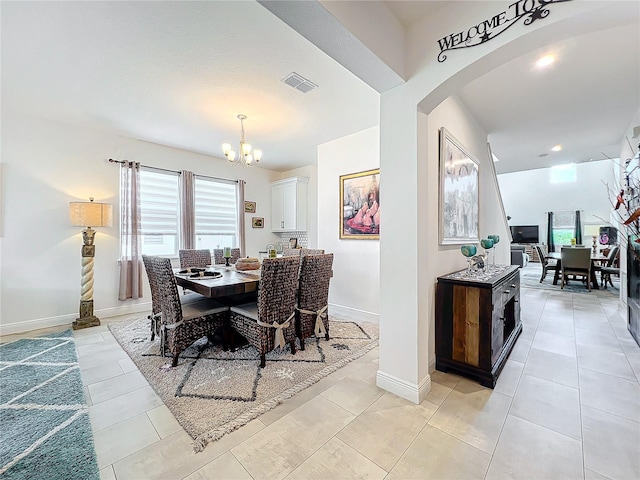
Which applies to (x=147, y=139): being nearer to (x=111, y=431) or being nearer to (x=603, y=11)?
(x=111, y=431)

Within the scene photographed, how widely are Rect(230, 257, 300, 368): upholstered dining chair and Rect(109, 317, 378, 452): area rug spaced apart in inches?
8.3

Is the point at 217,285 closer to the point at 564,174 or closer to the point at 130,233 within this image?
the point at 130,233

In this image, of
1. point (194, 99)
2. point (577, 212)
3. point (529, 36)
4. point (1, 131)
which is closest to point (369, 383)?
point (529, 36)

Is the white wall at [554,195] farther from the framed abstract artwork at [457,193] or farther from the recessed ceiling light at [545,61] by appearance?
the recessed ceiling light at [545,61]

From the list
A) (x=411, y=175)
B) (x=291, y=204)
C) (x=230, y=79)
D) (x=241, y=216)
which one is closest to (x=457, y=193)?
(x=411, y=175)

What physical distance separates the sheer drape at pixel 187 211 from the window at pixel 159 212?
10cm

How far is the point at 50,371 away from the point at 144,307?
6.42 ft

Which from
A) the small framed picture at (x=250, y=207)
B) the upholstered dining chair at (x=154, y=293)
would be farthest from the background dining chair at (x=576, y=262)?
the upholstered dining chair at (x=154, y=293)

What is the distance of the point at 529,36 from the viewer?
1.40 m

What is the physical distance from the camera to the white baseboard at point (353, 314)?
3.62 metres

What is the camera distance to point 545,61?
219cm

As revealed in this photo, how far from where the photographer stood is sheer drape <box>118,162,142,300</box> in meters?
3.90

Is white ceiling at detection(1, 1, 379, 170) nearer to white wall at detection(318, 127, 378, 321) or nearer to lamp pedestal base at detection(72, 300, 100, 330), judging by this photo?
white wall at detection(318, 127, 378, 321)

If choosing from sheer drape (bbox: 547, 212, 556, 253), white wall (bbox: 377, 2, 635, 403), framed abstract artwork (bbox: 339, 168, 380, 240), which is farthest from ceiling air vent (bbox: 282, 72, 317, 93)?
sheer drape (bbox: 547, 212, 556, 253)
